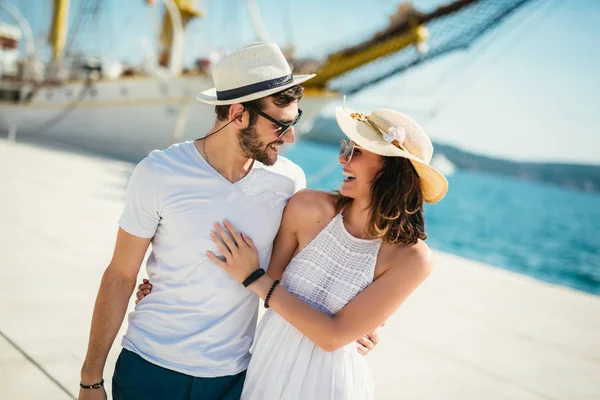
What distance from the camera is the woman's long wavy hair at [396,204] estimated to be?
1737 mm

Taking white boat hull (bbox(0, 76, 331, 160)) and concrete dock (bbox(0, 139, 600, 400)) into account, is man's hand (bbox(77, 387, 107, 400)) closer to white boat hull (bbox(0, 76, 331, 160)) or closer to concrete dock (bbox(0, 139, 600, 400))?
concrete dock (bbox(0, 139, 600, 400))

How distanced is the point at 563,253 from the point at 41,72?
119 ft

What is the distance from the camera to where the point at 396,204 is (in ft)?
5.76

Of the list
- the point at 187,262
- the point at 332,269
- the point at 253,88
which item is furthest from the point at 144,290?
the point at 253,88

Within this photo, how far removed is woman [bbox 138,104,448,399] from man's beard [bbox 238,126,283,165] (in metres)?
0.20

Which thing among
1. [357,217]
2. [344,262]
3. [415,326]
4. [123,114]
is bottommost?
[123,114]

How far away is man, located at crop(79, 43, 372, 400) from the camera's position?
5.24 ft

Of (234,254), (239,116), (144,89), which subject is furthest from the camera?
(144,89)

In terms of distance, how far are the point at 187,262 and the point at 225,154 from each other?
37cm

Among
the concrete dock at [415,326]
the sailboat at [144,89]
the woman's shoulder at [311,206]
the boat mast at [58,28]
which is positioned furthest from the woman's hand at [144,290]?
the boat mast at [58,28]

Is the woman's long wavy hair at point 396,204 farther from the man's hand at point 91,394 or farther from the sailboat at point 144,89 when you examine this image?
the sailboat at point 144,89

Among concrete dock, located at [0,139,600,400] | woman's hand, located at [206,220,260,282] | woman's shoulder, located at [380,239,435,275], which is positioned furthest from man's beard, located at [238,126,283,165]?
concrete dock, located at [0,139,600,400]

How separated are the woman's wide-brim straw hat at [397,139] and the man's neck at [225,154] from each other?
38 cm

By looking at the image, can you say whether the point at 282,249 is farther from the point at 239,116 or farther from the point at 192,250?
the point at 239,116
